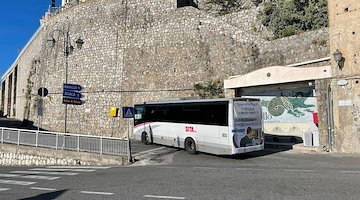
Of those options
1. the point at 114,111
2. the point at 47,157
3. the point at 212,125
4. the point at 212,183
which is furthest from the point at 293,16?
the point at 47,157

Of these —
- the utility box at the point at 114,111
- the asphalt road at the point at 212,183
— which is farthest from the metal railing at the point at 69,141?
the utility box at the point at 114,111

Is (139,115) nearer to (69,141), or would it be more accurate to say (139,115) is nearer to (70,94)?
(70,94)

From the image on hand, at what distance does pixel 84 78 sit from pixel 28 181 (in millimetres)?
21097

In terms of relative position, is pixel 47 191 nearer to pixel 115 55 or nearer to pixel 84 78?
pixel 115 55

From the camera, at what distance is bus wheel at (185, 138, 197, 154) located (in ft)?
42.5

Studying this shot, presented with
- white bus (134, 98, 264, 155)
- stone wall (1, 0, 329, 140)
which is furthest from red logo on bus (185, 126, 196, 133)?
stone wall (1, 0, 329, 140)

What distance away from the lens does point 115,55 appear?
2634 cm

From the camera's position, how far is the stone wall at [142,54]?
19.3 meters

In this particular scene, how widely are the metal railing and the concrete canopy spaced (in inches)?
354

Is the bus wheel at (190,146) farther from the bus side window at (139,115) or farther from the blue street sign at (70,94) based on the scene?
the blue street sign at (70,94)

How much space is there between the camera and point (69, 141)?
13445 mm

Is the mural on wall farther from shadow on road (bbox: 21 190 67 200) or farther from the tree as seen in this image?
shadow on road (bbox: 21 190 67 200)

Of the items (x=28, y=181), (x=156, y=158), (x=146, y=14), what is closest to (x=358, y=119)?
(x=156, y=158)

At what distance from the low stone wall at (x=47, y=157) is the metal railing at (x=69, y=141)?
10.3 inches
